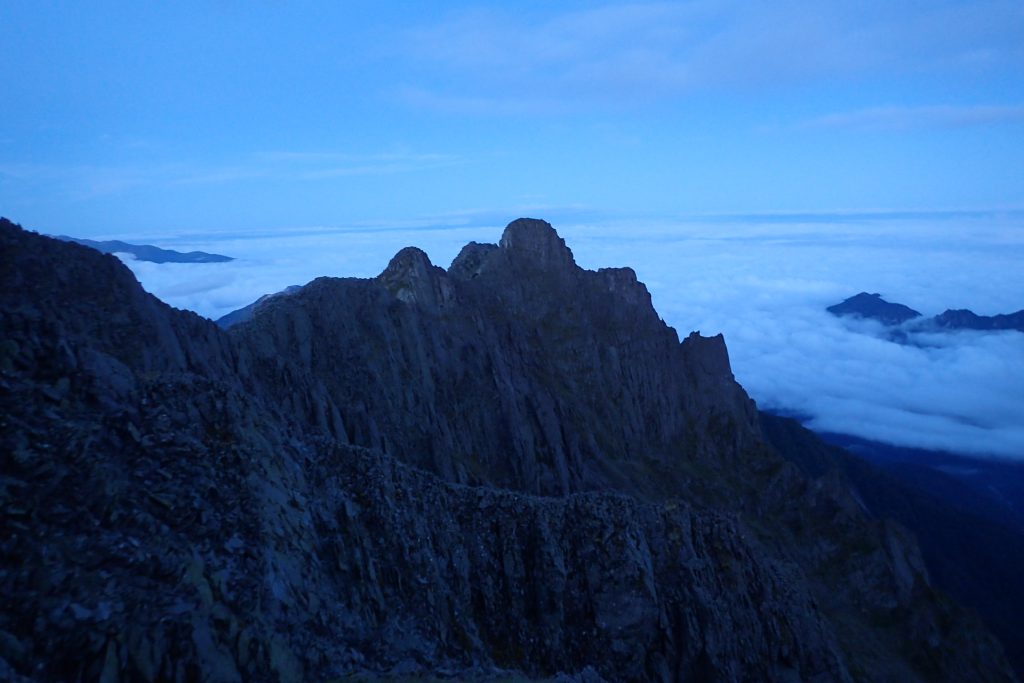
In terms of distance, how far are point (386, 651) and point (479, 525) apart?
9693 millimetres

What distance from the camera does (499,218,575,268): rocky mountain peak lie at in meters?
76.1

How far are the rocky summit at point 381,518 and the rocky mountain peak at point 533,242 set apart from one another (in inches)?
105

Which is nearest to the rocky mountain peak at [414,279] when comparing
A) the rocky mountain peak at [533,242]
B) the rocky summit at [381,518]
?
the rocky summit at [381,518]

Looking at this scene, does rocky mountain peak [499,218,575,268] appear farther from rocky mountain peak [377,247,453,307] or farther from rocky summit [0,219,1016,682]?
rocky mountain peak [377,247,453,307]

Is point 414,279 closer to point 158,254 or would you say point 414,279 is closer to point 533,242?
point 533,242

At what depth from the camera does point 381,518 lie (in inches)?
959

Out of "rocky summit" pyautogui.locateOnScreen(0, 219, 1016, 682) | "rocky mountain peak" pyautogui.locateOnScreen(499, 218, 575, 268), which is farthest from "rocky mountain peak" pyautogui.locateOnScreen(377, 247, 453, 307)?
"rocky mountain peak" pyautogui.locateOnScreen(499, 218, 575, 268)

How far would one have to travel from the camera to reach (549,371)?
72.5m

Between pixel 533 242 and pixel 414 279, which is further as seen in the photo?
pixel 533 242

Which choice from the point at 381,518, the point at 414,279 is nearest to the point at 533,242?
the point at 414,279

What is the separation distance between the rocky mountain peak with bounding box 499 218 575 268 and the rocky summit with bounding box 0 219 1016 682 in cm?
266

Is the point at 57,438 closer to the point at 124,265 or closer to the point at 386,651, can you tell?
the point at 386,651

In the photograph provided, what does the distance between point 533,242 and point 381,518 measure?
2172 inches

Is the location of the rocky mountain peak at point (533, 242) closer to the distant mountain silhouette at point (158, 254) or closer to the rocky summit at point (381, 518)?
the rocky summit at point (381, 518)
